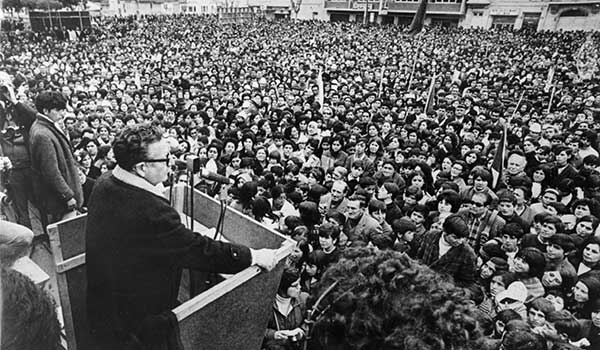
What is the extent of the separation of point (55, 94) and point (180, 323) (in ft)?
9.15

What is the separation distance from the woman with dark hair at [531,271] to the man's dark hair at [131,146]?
3158 mm

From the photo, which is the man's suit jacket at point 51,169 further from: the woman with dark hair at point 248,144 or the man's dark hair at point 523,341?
the man's dark hair at point 523,341

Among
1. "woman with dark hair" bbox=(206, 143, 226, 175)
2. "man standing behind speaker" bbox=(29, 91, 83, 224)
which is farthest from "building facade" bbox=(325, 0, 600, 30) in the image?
"man standing behind speaker" bbox=(29, 91, 83, 224)

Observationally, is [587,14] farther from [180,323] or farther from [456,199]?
[180,323]

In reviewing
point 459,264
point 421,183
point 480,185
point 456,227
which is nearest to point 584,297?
point 459,264

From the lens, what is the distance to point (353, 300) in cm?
118

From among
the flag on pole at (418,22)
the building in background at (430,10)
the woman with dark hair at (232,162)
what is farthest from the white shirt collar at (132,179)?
the building in background at (430,10)

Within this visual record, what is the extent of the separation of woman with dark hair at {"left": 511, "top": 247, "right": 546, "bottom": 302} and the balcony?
37.2 meters

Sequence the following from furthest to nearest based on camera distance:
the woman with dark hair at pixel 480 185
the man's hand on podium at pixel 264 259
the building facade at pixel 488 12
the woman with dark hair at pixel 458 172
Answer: the building facade at pixel 488 12 → the woman with dark hair at pixel 458 172 → the woman with dark hair at pixel 480 185 → the man's hand on podium at pixel 264 259

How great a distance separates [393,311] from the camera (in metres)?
1.14

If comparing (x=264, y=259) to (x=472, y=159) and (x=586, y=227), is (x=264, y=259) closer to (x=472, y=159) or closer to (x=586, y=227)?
(x=586, y=227)

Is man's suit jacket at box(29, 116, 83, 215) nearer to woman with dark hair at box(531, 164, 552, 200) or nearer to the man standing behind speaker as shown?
the man standing behind speaker

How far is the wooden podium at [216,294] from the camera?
71.8 inches

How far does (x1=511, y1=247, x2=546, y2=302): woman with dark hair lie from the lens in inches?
131
